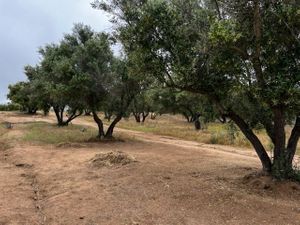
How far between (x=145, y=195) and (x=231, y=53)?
4.16m

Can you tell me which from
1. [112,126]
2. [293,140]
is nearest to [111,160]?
[293,140]

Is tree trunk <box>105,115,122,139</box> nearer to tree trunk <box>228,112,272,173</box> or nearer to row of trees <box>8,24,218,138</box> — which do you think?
row of trees <box>8,24,218,138</box>

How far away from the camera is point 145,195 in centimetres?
1059

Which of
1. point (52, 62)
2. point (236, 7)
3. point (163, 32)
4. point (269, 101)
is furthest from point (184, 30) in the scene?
point (52, 62)

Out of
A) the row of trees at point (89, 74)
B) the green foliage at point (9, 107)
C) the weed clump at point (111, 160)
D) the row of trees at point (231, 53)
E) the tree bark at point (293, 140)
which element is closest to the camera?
the row of trees at point (231, 53)

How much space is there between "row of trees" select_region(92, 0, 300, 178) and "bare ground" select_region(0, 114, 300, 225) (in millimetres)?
1342

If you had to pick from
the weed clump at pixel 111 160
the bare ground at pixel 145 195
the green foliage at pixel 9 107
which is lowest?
the bare ground at pixel 145 195

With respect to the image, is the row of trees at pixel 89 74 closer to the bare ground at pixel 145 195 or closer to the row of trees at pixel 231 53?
the bare ground at pixel 145 195

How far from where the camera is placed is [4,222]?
8.70m

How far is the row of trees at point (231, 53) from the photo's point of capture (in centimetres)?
959

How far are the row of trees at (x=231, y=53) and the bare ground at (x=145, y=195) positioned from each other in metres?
1.34

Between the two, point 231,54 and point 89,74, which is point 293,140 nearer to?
point 231,54

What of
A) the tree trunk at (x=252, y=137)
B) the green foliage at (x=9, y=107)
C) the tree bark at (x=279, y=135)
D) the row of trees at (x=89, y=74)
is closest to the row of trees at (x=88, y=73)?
the row of trees at (x=89, y=74)

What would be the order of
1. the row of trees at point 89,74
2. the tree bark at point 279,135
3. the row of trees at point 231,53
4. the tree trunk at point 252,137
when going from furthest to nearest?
the row of trees at point 89,74
the tree trunk at point 252,137
the tree bark at point 279,135
the row of trees at point 231,53
